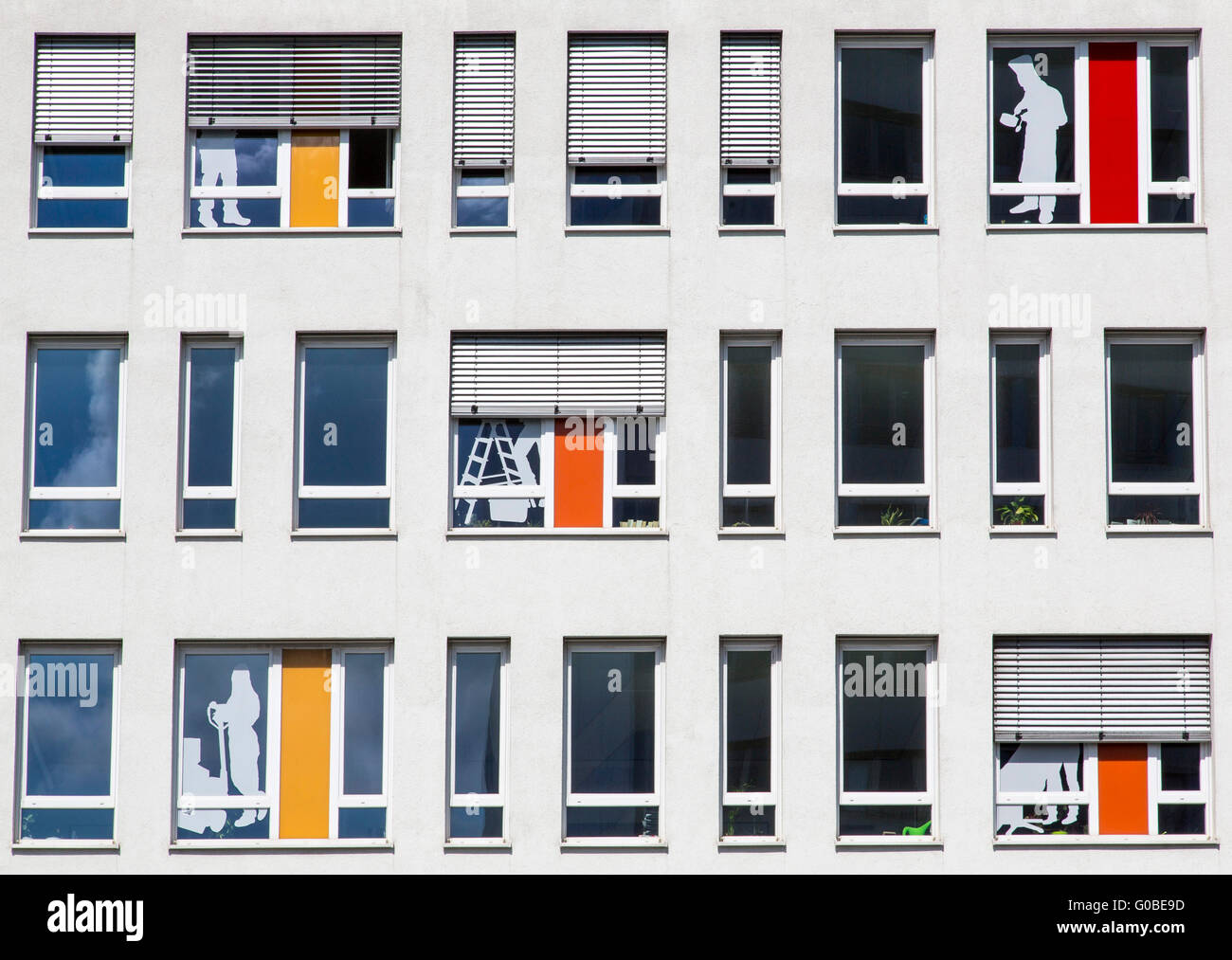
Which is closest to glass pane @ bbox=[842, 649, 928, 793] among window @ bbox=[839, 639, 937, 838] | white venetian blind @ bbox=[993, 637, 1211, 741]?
window @ bbox=[839, 639, 937, 838]

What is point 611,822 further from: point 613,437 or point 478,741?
point 613,437

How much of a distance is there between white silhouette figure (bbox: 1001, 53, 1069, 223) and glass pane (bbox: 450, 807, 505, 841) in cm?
828

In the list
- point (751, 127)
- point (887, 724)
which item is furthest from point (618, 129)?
point (887, 724)

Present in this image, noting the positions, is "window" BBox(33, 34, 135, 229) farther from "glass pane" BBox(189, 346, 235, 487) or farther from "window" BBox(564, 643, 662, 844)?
"window" BBox(564, 643, 662, 844)

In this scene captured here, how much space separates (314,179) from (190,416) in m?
2.73

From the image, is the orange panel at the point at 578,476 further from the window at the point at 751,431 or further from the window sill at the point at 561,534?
the window at the point at 751,431

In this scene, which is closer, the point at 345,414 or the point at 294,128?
the point at 345,414

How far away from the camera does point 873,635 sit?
47.2 feet

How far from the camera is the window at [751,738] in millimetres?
14383

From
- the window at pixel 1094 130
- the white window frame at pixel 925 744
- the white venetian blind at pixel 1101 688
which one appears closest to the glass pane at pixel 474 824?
the white window frame at pixel 925 744

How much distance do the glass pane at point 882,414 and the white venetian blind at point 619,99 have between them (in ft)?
9.69

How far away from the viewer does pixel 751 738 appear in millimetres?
14484

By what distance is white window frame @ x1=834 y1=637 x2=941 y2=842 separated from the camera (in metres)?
14.3
